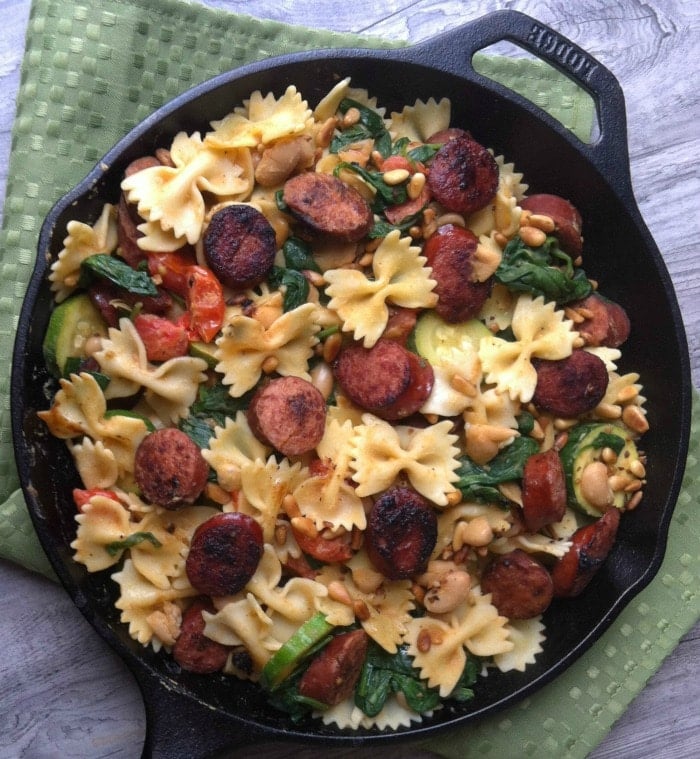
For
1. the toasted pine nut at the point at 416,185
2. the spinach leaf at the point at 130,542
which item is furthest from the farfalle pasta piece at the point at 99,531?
the toasted pine nut at the point at 416,185

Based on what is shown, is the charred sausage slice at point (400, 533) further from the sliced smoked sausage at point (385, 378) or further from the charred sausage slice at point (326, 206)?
the charred sausage slice at point (326, 206)

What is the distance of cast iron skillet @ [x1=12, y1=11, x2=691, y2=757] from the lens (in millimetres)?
3174

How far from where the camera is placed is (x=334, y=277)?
341 centimetres

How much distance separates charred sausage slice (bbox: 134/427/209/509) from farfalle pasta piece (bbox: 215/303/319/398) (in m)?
0.32

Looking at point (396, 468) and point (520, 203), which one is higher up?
point (520, 203)

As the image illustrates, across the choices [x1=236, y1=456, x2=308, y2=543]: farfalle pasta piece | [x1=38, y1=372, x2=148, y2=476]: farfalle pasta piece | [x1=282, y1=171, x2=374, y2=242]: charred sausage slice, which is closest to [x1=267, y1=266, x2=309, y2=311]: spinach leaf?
[x1=282, y1=171, x2=374, y2=242]: charred sausage slice

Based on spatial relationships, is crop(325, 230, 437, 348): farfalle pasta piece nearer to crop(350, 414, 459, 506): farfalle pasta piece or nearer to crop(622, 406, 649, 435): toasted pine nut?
crop(350, 414, 459, 506): farfalle pasta piece

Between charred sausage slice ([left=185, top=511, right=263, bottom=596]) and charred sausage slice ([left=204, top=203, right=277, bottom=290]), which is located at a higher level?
charred sausage slice ([left=204, top=203, right=277, bottom=290])

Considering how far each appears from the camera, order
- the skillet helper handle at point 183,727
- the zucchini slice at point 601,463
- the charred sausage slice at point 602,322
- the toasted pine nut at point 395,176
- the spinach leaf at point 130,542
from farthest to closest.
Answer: the charred sausage slice at point 602,322
the zucchini slice at point 601,463
the toasted pine nut at point 395,176
the spinach leaf at point 130,542
the skillet helper handle at point 183,727

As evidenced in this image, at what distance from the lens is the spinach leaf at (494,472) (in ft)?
11.5

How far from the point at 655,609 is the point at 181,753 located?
2.34 m

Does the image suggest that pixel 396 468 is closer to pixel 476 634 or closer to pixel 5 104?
pixel 476 634

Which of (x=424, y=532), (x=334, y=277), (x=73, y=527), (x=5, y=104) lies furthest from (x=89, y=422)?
(x=5, y=104)

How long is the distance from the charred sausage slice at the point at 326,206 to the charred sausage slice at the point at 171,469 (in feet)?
3.46
